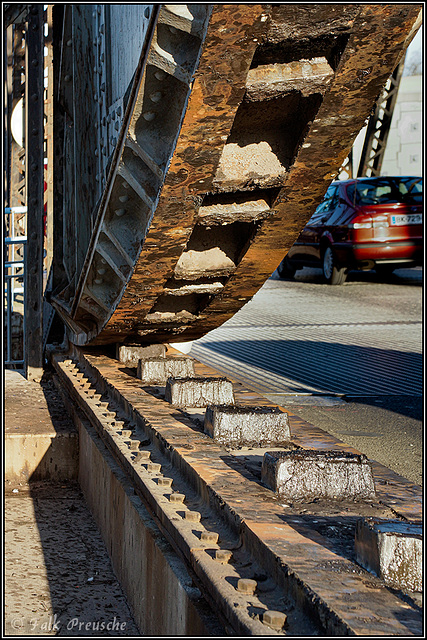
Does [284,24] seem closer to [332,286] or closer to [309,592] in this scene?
[309,592]

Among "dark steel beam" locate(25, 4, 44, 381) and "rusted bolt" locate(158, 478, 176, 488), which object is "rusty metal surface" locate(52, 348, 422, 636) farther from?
"dark steel beam" locate(25, 4, 44, 381)

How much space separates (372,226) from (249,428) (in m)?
10.00

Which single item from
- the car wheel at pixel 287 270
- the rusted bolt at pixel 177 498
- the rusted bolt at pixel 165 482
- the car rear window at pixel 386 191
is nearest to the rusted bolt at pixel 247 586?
the rusted bolt at pixel 177 498

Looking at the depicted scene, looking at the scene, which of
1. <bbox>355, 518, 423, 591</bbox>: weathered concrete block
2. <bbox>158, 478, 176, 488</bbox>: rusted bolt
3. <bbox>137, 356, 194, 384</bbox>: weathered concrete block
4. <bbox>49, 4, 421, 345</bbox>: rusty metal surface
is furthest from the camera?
<bbox>137, 356, 194, 384</bbox>: weathered concrete block

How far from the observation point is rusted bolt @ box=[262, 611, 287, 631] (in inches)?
61.8

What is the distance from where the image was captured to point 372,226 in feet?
40.5

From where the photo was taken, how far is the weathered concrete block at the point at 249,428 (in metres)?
2.83

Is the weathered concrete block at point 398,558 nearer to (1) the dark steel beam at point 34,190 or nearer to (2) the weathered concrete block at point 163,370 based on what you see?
(2) the weathered concrete block at point 163,370

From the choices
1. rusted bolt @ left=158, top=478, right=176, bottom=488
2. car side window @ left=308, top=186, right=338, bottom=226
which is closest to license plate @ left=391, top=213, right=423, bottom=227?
car side window @ left=308, top=186, right=338, bottom=226

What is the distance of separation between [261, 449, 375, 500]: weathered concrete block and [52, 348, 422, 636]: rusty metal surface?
3 centimetres

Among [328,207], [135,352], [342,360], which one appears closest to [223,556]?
[135,352]

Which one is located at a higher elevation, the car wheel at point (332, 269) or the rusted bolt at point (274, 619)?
the car wheel at point (332, 269)

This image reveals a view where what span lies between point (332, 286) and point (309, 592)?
12180 millimetres

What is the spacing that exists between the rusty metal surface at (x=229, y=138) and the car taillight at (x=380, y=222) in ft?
28.6
